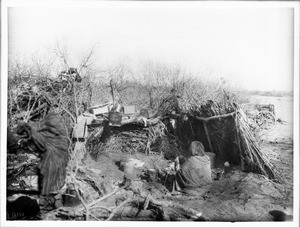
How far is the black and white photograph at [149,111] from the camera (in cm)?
573

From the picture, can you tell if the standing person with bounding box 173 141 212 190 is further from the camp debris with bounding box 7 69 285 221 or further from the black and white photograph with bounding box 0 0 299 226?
the camp debris with bounding box 7 69 285 221

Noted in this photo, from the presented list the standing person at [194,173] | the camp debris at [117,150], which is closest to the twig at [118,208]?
the camp debris at [117,150]

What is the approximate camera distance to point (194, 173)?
5.98 metres

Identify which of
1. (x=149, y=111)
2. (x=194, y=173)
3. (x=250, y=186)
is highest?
(x=149, y=111)

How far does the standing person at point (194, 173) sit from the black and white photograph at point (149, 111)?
0.06ft

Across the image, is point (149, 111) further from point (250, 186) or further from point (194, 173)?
point (250, 186)

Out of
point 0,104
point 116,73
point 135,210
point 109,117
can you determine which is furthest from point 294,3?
point 0,104

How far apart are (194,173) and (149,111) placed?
1341mm

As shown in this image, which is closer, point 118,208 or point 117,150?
point 118,208

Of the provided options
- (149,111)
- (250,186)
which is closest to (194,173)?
(250,186)

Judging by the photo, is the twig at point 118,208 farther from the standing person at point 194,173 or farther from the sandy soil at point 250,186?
the standing person at point 194,173

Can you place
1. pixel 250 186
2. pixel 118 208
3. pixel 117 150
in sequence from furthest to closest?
pixel 117 150 < pixel 250 186 < pixel 118 208

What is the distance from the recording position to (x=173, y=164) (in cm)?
612
